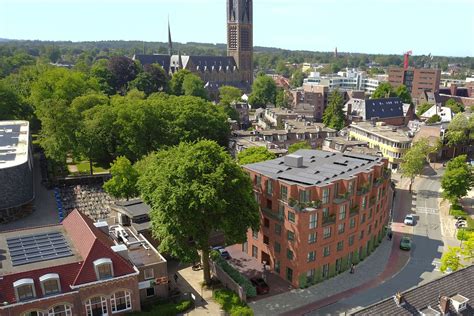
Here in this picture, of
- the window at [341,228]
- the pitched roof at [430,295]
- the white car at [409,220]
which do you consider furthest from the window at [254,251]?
the white car at [409,220]

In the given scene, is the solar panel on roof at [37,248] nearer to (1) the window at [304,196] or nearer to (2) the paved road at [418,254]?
(1) the window at [304,196]

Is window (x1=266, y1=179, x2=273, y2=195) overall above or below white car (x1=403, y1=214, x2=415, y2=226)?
above

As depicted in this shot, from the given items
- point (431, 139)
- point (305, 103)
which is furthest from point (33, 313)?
point (305, 103)

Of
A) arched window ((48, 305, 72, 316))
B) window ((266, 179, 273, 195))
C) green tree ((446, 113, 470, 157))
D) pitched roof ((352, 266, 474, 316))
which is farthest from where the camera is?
green tree ((446, 113, 470, 157))

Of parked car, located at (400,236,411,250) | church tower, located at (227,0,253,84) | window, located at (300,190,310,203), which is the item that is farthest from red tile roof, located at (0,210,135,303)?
church tower, located at (227,0,253,84)

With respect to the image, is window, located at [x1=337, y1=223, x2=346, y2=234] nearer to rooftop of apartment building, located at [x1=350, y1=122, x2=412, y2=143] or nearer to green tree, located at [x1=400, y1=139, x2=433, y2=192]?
green tree, located at [x1=400, y1=139, x2=433, y2=192]

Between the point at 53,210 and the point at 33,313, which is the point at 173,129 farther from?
the point at 33,313

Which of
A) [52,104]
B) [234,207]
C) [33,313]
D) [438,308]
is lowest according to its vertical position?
[33,313]
